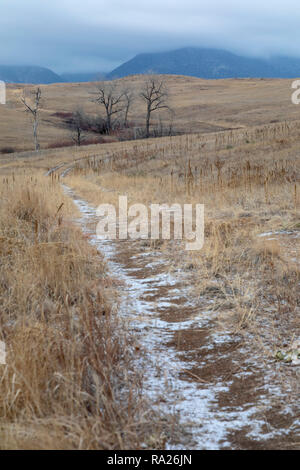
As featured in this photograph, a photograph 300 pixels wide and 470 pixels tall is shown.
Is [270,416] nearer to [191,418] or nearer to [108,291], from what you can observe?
[191,418]

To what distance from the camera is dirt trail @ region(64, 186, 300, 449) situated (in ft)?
7.41

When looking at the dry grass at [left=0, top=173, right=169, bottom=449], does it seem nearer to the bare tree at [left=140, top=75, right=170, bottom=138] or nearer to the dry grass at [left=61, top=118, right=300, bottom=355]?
the dry grass at [left=61, top=118, right=300, bottom=355]

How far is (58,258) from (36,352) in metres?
1.94

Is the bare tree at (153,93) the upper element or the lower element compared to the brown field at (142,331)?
upper

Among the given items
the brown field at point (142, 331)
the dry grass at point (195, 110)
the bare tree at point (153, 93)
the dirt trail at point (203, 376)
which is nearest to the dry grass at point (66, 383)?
the brown field at point (142, 331)

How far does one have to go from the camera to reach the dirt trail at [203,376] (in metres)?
2.26

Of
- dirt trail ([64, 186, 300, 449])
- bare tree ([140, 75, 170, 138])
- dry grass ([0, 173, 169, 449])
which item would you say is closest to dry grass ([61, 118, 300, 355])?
dirt trail ([64, 186, 300, 449])

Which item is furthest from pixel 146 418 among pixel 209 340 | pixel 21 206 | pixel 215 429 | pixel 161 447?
pixel 21 206

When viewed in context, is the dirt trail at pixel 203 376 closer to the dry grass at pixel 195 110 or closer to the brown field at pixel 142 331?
the brown field at pixel 142 331

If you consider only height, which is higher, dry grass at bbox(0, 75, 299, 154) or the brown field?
dry grass at bbox(0, 75, 299, 154)

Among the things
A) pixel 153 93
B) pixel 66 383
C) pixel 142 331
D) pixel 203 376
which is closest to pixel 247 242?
pixel 142 331

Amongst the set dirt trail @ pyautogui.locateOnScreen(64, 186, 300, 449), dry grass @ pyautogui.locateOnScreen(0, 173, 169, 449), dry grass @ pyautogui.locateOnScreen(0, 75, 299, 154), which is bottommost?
dirt trail @ pyautogui.locateOnScreen(64, 186, 300, 449)

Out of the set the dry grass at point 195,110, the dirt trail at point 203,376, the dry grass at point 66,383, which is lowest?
the dirt trail at point 203,376

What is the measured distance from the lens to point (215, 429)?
229cm
